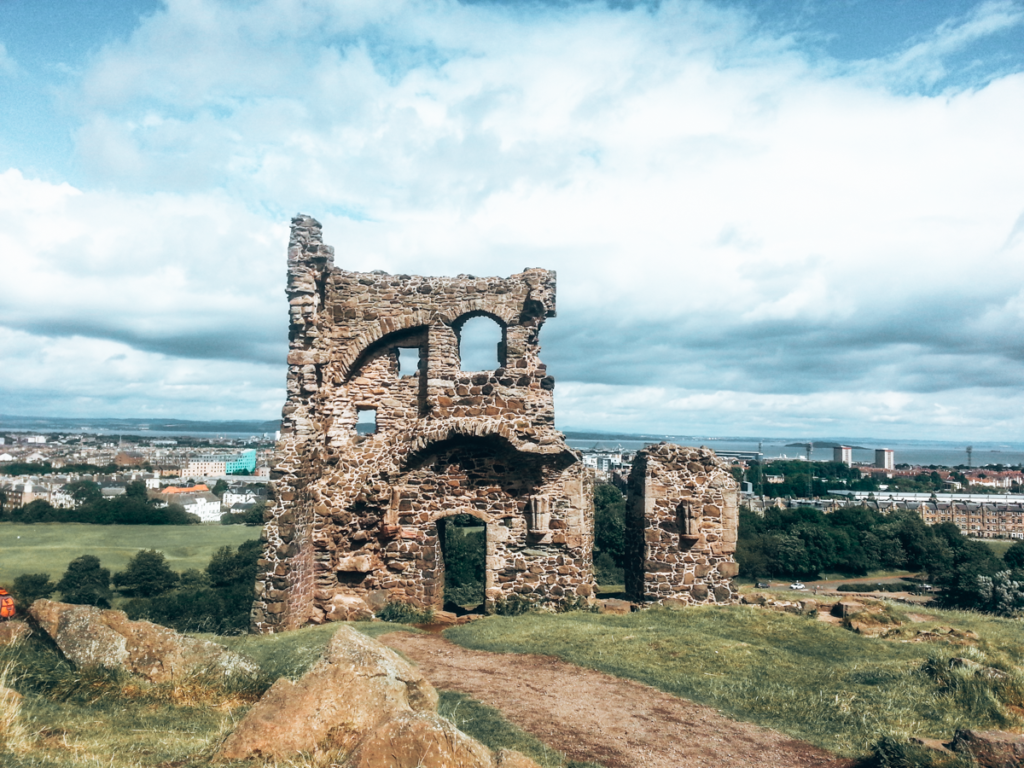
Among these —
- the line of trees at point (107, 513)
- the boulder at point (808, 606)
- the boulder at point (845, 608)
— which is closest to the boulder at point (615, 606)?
the boulder at point (808, 606)

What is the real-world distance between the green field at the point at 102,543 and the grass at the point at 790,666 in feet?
129

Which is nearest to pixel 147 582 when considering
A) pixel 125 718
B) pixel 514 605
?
pixel 514 605

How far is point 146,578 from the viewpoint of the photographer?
38188 mm

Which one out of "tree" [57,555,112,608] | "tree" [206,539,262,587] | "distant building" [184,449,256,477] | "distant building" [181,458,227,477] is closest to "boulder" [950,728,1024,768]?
"tree" [206,539,262,587]

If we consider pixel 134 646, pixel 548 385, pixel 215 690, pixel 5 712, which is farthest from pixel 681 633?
pixel 5 712

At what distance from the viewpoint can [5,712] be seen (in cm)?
432

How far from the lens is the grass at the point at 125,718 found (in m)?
4.12

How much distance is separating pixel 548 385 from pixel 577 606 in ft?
14.6

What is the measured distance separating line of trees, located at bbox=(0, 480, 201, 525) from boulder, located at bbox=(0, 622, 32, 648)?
66932mm

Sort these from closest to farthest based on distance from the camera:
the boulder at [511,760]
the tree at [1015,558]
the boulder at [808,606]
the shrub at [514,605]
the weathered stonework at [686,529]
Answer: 1. the boulder at [511,760]
2. the shrub at [514,605]
3. the weathered stonework at [686,529]
4. the boulder at [808,606]
5. the tree at [1015,558]

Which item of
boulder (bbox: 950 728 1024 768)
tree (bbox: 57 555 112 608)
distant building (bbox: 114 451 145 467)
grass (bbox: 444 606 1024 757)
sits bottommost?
tree (bbox: 57 555 112 608)

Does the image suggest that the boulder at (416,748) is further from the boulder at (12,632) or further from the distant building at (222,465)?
the distant building at (222,465)

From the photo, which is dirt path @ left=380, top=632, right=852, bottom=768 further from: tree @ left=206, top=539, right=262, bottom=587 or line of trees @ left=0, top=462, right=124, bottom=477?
line of trees @ left=0, top=462, right=124, bottom=477

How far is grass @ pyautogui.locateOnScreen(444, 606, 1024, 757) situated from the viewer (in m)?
6.46
